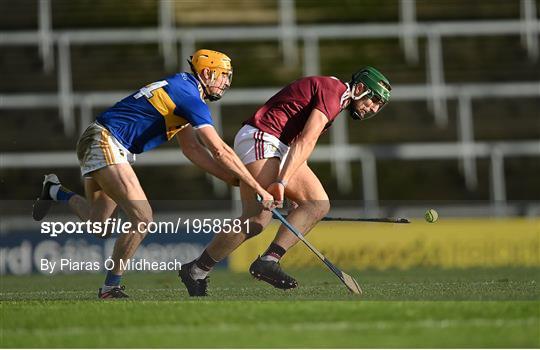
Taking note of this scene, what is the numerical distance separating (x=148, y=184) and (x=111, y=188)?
34.5 feet

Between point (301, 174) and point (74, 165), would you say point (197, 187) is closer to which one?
point (74, 165)

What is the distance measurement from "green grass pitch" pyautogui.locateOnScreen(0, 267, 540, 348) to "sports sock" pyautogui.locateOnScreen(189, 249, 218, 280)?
0.70 ft

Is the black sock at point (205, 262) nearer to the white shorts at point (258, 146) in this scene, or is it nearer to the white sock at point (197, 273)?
the white sock at point (197, 273)

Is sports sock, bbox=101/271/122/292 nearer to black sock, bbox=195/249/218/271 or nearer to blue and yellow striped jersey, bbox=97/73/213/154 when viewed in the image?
black sock, bbox=195/249/218/271

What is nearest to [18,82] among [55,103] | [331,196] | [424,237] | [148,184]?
[55,103]

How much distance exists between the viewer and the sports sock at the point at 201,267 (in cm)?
992

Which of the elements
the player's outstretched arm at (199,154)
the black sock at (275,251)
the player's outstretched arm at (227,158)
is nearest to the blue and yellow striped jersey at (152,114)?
the player's outstretched arm at (227,158)

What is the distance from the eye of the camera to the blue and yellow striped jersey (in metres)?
9.60

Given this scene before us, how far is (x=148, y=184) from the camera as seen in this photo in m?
20.1

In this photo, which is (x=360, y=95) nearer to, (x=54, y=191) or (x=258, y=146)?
(x=258, y=146)

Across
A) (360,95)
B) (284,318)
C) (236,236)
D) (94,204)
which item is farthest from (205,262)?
(284,318)

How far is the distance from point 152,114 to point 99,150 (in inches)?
16.6

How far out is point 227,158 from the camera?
373 inches

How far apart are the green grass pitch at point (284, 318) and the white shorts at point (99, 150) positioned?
2.93 feet
